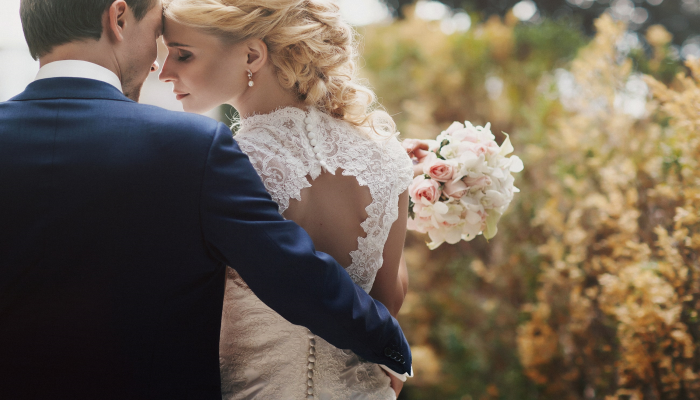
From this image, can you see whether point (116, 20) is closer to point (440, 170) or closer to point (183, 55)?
point (183, 55)

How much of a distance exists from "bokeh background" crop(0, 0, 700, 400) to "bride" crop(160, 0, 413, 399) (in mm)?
1479

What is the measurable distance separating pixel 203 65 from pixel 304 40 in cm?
34

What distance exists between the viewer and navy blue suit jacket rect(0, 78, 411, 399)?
1.25 meters

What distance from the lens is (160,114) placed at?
1315 mm

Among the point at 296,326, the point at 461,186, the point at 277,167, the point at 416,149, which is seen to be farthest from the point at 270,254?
the point at 416,149

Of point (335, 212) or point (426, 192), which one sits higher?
point (335, 212)

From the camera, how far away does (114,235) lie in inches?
50.6

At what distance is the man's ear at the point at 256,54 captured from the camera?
1.77 meters

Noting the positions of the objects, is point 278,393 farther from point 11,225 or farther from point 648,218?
point 648,218

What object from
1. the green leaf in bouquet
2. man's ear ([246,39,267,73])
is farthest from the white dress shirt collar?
the green leaf in bouquet

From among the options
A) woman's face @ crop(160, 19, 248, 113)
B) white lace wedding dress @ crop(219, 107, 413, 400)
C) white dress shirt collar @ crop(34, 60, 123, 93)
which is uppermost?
white dress shirt collar @ crop(34, 60, 123, 93)

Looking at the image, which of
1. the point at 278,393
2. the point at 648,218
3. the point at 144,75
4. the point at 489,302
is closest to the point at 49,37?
the point at 144,75

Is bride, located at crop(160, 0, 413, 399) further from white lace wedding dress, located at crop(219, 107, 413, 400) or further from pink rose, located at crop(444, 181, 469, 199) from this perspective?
pink rose, located at crop(444, 181, 469, 199)

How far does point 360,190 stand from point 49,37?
968 millimetres
